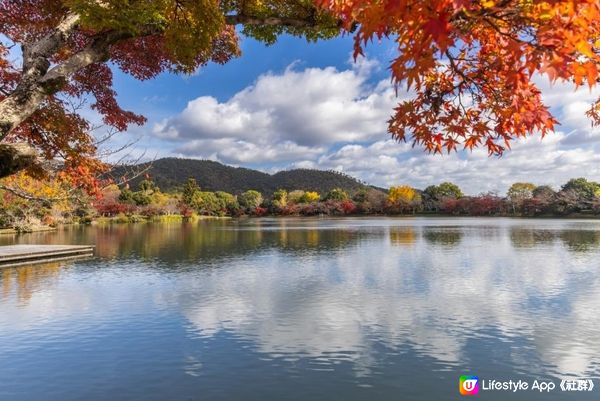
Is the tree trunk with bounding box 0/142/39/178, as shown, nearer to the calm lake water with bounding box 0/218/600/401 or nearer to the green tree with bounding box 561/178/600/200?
the calm lake water with bounding box 0/218/600/401

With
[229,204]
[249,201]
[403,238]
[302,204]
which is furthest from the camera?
[302,204]

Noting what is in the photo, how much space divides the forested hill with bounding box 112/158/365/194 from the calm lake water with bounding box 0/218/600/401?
105m

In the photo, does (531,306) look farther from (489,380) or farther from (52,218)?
(52,218)

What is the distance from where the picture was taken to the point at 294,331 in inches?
386

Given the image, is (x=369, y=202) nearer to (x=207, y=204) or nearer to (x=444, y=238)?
(x=207, y=204)

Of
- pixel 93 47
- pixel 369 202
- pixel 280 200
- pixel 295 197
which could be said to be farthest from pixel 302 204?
pixel 93 47

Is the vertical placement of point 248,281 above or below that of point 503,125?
below

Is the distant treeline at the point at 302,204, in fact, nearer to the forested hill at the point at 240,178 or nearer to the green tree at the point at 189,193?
the green tree at the point at 189,193

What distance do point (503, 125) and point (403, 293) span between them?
33.2 ft

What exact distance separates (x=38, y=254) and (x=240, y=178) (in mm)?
123979

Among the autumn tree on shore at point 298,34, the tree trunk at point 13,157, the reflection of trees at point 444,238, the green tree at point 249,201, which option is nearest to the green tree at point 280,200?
the green tree at point 249,201

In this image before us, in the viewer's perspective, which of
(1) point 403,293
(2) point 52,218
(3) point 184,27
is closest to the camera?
(3) point 184,27

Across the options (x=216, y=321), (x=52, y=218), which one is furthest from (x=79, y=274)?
(x=52, y=218)

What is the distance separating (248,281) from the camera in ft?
51.2
